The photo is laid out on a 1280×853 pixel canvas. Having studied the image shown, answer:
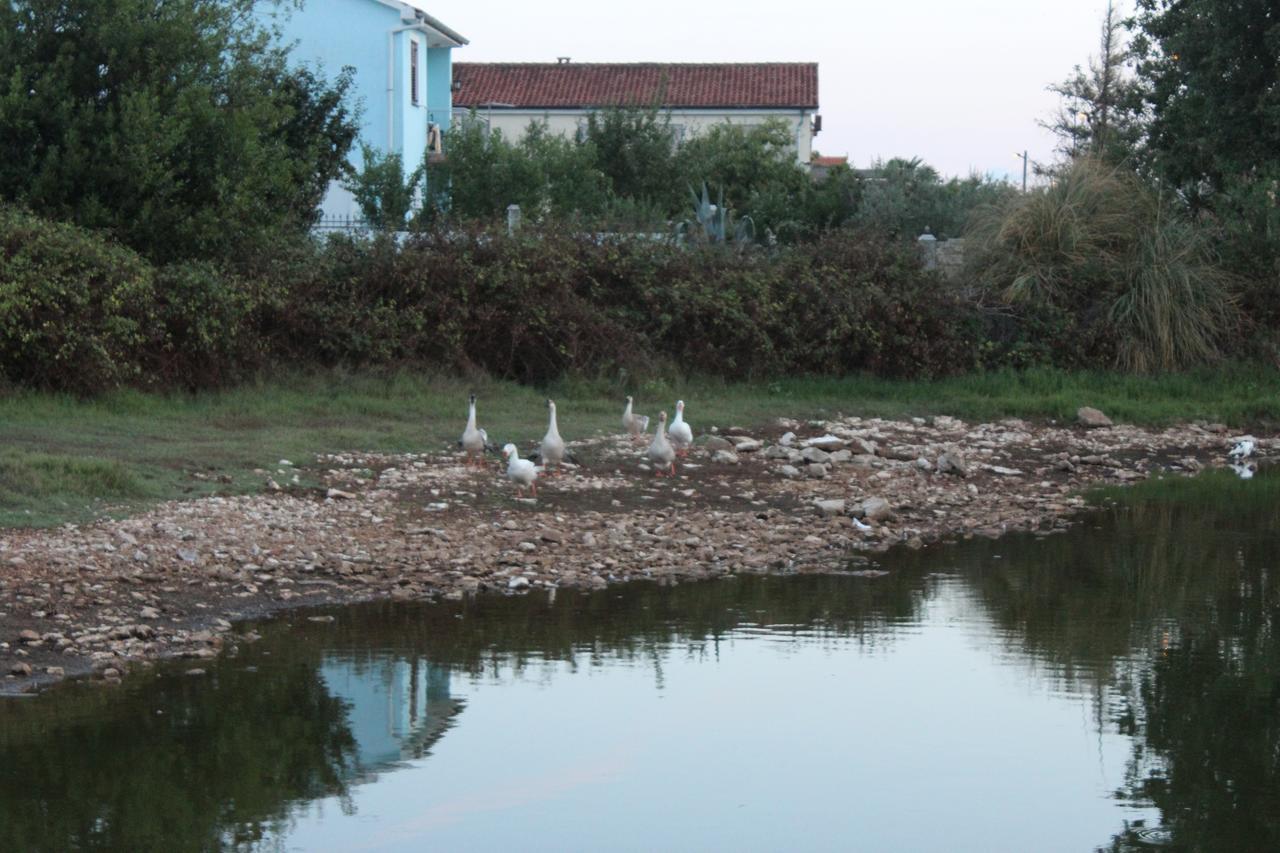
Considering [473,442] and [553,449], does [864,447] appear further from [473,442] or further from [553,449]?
[473,442]

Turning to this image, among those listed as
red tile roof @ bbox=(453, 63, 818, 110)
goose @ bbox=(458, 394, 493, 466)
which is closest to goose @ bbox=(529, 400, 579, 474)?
goose @ bbox=(458, 394, 493, 466)

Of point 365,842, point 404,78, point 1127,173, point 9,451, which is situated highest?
point 404,78

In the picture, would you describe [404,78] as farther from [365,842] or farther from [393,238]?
[365,842]

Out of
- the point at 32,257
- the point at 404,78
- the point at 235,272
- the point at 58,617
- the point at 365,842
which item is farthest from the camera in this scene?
the point at 404,78

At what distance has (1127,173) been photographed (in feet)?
79.7

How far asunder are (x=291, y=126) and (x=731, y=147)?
16.8 metres

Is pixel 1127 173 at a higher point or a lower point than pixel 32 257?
higher

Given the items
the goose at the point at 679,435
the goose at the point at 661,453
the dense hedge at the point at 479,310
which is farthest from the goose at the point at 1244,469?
the goose at the point at 661,453

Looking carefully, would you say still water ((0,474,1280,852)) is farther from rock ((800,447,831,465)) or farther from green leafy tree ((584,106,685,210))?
green leafy tree ((584,106,685,210))

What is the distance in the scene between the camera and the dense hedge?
16188 millimetres

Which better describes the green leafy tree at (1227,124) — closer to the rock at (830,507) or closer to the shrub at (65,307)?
the rock at (830,507)

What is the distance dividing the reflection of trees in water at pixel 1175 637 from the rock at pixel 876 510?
954mm

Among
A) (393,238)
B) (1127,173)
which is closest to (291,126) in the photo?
(393,238)

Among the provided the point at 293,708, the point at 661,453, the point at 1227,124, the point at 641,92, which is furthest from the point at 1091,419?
the point at 641,92
